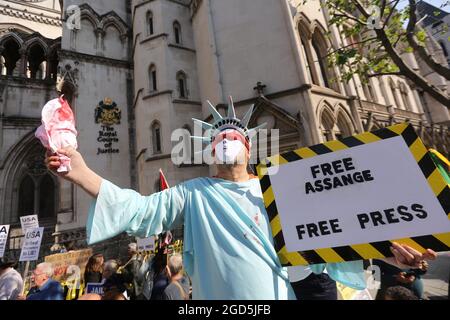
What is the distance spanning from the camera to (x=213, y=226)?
1.62m

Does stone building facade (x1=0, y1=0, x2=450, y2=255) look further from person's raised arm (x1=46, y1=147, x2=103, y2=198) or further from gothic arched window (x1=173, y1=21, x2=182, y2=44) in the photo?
person's raised arm (x1=46, y1=147, x2=103, y2=198)

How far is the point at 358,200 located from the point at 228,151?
2.86 ft

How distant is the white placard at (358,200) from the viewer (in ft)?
4.56

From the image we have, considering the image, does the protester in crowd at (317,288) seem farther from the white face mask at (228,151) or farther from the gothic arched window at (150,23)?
the gothic arched window at (150,23)

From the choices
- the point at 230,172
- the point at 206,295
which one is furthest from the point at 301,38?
the point at 206,295

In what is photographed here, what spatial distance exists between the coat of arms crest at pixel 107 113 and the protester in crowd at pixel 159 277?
11742 millimetres

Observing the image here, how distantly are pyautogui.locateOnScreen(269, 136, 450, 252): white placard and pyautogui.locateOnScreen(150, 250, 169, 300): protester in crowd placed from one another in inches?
108

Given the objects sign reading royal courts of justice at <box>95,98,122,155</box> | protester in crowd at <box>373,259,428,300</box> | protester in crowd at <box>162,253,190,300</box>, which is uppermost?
sign reading royal courts of justice at <box>95,98,122,155</box>

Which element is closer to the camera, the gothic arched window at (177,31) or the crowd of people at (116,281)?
the crowd of people at (116,281)

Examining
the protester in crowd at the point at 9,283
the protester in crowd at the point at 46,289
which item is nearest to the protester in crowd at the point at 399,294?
the protester in crowd at the point at 46,289

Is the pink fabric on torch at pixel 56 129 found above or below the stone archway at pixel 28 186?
below

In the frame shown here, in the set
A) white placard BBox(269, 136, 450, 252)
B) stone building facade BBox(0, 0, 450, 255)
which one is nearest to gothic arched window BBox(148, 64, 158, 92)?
stone building facade BBox(0, 0, 450, 255)

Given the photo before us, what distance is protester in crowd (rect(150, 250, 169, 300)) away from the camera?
373 cm

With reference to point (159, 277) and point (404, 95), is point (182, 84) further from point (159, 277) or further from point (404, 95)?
point (404, 95)
